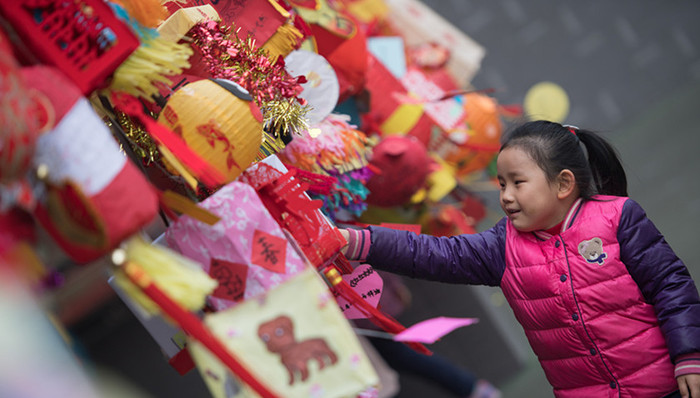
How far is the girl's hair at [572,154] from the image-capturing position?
3.77 feet

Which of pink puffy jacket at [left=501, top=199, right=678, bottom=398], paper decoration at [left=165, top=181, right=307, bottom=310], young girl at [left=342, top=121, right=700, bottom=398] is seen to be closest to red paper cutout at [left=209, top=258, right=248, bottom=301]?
paper decoration at [left=165, top=181, right=307, bottom=310]

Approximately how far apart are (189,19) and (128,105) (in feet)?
0.79

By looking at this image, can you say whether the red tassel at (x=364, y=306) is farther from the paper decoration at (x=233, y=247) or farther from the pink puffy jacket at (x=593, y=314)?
the pink puffy jacket at (x=593, y=314)

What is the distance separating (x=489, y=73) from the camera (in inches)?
120

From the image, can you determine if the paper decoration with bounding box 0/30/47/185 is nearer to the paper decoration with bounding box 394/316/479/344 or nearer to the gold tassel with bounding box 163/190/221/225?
the gold tassel with bounding box 163/190/221/225

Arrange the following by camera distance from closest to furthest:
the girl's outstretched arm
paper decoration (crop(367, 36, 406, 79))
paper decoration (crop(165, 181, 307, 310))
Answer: paper decoration (crop(165, 181, 307, 310))
the girl's outstretched arm
paper decoration (crop(367, 36, 406, 79))

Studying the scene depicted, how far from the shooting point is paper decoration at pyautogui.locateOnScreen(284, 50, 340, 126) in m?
1.24

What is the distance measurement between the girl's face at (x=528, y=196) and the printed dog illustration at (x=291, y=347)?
490 mm

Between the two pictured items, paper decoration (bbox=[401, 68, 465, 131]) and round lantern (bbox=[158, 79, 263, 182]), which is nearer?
round lantern (bbox=[158, 79, 263, 182])

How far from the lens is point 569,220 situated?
3.74 ft

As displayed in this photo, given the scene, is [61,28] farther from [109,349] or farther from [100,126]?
[109,349]

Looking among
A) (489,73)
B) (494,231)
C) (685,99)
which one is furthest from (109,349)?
(685,99)

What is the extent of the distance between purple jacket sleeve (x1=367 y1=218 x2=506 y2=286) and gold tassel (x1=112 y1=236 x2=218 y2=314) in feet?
1.40

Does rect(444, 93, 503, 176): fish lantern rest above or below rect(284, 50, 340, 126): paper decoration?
below
